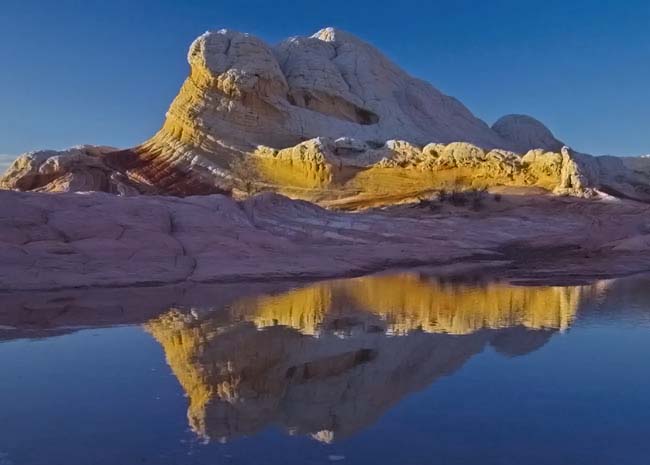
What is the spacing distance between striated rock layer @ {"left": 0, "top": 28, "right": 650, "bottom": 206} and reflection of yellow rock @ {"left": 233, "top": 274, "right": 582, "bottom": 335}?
13414 mm

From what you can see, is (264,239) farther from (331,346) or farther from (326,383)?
(326,383)

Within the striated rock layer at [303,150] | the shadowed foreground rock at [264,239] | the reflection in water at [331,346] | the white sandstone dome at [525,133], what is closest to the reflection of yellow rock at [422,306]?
the reflection in water at [331,346]

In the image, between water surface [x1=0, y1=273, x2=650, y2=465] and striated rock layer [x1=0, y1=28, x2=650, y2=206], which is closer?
water surface [x1=0, y1=273, x2=650, y2=465]

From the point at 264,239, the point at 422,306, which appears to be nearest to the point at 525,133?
the point at 264,239

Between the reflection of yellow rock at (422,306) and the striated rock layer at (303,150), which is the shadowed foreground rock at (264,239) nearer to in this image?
the reflection of yellow rock at (422,306)

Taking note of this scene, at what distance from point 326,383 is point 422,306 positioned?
4.11 meters

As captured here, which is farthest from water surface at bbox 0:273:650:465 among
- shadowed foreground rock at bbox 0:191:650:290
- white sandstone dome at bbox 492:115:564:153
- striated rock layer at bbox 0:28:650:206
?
white sandstone dome at bbox 492:115:564:153

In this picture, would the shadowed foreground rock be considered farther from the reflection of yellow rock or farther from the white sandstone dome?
the white sandstone dome

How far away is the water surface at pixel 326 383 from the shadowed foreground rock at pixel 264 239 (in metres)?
2.94

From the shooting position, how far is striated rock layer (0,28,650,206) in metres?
25.2

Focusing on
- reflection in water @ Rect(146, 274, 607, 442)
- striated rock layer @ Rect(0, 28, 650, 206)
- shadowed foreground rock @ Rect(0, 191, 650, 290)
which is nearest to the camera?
reflection in water @ Rect(146, 274, 607, 442)

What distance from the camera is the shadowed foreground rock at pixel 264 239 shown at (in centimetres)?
1193

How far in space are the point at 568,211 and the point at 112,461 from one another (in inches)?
809

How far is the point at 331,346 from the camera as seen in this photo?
252 inches
